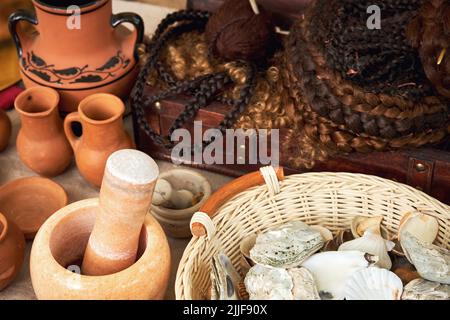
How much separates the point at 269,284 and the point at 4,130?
1.77 ft

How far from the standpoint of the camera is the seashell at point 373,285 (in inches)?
29.2

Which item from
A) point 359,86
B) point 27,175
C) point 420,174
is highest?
point 359,86

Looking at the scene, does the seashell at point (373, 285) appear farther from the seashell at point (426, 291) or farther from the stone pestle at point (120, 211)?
the stone pestle at point (120, 211)

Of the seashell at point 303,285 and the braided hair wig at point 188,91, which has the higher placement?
the braided hair wig at point 188,91

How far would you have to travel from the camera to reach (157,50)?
1041 millimetres

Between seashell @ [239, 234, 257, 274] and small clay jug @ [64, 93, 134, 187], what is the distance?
0.84ft

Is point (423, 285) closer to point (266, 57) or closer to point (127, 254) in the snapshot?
point (127, 254)

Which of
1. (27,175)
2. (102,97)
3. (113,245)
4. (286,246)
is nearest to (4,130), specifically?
(27,175)

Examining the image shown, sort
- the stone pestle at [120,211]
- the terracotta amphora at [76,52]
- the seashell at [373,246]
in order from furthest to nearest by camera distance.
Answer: the terracotta amphora at [76,52] → the seashell at [373,246] → the stone pestle at [120,211]

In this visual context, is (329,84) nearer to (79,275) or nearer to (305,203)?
(305,203)

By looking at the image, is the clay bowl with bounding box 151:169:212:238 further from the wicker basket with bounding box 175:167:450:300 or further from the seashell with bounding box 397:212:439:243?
the seashell with bounding box 397:212:439:243

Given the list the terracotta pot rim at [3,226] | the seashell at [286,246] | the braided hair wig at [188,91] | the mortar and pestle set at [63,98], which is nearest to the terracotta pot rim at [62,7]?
the mortar and pestle set at [63,98]

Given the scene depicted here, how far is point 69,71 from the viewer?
1.03 m

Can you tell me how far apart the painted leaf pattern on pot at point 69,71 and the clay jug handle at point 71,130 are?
2.7 inches
